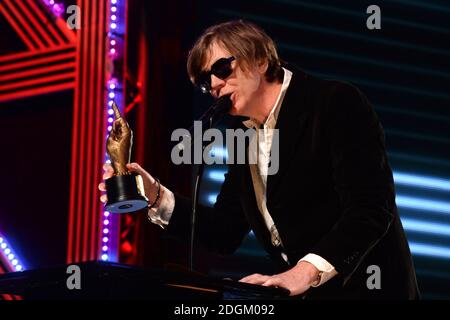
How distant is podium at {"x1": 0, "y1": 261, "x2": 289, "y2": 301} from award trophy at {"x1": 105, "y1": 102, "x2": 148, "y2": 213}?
0.36 metres

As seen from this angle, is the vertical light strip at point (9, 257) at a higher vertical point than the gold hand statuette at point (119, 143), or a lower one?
lower

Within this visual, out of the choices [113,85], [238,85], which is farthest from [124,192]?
[113,85]

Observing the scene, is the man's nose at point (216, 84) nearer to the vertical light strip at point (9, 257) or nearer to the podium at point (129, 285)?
the podium at point (129, 285)

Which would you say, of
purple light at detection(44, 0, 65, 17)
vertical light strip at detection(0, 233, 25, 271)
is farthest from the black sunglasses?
vertical light strip at detection(0, 233, 25, 271)

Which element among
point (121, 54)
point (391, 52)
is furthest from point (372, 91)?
point (121, 54)

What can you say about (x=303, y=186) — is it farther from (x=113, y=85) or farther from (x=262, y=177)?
(x=113, y=85)

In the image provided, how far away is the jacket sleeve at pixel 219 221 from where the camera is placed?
2.53m

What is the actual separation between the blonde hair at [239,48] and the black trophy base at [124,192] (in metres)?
0.55

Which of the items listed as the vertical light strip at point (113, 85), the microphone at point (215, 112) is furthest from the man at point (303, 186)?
the vertical light strip at point (113, 85)

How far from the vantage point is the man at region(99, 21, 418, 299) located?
2.08m

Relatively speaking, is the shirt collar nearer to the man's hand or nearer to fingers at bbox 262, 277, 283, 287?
the man's hand

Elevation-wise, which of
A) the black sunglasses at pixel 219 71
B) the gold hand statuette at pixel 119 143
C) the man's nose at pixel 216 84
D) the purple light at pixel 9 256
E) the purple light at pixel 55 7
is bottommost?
the purple light at pixel 9 256

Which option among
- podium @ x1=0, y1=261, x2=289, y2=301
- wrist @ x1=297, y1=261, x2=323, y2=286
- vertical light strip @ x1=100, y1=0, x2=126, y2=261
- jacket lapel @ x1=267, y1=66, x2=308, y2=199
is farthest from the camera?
vertical light strip @ x1=100, y1=0, x2=126, y2=261

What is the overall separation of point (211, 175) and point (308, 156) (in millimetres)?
1508
